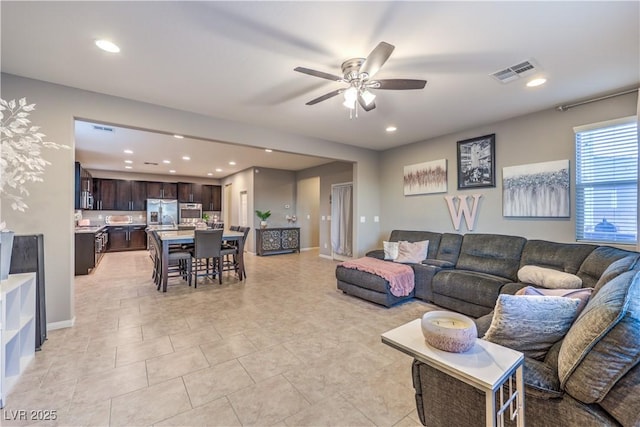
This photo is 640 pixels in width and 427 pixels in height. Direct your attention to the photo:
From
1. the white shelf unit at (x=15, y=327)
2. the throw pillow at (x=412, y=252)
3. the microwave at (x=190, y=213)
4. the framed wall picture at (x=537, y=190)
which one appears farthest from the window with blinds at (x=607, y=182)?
the microwave at (x=190, y=213)

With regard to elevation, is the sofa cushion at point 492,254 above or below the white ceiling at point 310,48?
below

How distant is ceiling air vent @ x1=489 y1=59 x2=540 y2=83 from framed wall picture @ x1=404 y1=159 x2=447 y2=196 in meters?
2.08

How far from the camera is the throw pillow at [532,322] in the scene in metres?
1.37

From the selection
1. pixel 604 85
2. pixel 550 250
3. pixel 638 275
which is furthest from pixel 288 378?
pixel 604 85

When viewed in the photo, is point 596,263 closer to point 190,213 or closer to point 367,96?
point 367,96

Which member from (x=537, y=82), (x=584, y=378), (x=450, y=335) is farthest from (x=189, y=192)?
(x=584, y=378)

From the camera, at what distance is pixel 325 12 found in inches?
73.4

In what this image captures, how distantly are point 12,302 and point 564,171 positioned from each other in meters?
5.86

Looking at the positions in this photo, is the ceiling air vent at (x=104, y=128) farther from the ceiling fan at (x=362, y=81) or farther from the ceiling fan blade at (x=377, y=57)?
the ceiling fan blade at (x=377, y=57)

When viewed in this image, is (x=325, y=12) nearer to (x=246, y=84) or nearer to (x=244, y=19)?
(x=244, y=19)

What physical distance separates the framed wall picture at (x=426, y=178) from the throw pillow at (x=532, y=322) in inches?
142

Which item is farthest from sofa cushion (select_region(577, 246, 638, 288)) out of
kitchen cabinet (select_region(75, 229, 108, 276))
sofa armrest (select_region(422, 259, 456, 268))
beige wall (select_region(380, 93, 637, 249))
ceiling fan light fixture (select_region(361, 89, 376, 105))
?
kitchen cabinet (select_region(75, 229, 108, 276))

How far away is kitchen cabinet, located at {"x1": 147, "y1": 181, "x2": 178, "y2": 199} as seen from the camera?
369 inches

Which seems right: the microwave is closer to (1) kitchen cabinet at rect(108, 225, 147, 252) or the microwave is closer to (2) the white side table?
(1) kitchen cabinet at rect(108, 225, 147, 252)
